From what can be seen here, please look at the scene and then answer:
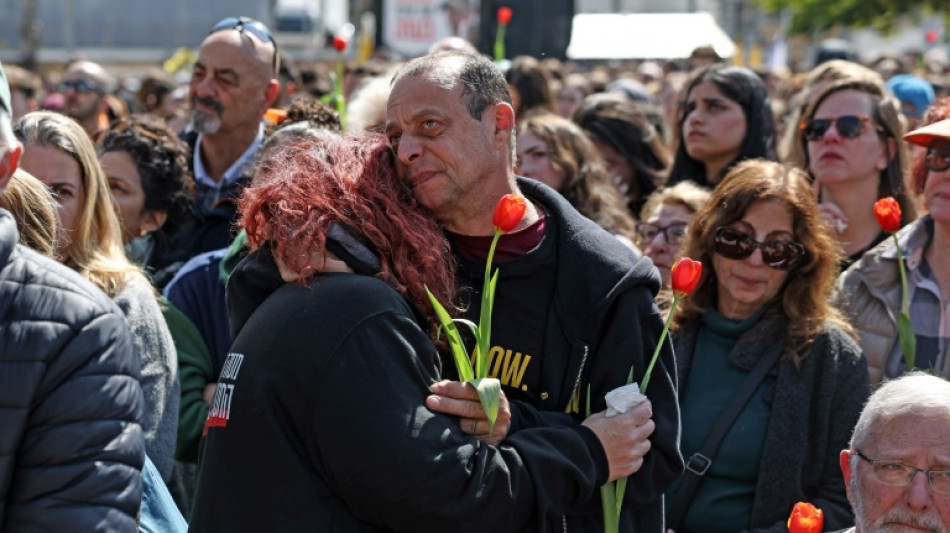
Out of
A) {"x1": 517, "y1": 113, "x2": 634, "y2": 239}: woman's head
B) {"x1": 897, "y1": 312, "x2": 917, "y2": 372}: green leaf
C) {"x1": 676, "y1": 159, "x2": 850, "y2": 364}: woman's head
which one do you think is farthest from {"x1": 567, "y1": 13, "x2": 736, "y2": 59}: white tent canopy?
{"x1": 897, "y1": 312, "x2": 917, "y2": 372}: green leaf

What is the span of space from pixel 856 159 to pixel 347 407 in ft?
11.0

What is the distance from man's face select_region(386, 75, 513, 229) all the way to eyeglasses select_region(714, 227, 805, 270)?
1.39 metres

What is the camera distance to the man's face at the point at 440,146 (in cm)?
322

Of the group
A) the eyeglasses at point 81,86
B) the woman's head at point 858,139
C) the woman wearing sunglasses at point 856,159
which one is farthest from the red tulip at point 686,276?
the eyeglasses at point 81,86

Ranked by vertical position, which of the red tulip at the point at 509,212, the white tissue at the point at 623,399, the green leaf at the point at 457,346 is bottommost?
the white tissue at the point at 623,399

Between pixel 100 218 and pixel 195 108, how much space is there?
2080 mm

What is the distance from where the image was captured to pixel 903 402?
11.1 feet

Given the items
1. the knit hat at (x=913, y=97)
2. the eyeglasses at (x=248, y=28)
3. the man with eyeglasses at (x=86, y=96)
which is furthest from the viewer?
the man with eyeglasses at (x=86, y=96)

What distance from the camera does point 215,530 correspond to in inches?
116

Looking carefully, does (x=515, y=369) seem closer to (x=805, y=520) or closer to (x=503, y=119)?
(x=503, y=119)

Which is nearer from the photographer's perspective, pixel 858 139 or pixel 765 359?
pixel 765 359

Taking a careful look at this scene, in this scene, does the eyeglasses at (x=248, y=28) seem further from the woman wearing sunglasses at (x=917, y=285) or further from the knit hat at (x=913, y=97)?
the knit hat at (x=913, y=97)

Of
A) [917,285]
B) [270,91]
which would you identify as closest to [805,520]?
[917,285]

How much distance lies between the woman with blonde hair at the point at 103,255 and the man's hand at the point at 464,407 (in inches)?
54.5
